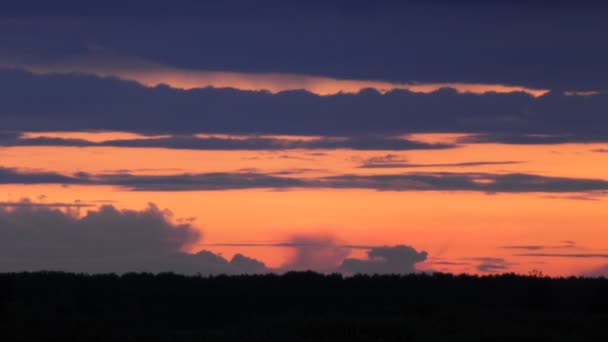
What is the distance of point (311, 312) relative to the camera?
59.5 metres

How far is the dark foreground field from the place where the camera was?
4100cm

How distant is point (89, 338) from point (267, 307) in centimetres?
2289

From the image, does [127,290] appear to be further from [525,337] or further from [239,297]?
[525,337]

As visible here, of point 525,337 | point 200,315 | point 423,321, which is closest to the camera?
point 525,337

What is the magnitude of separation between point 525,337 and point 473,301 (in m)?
21.3

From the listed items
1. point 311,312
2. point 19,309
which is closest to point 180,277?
point 311,312

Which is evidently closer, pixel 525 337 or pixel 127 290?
pixel 525 337

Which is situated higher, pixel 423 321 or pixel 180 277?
pixel 180 277

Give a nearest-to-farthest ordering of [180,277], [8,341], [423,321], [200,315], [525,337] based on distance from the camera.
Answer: [8,341], [525,337], [423,321], [200,315], [180,277]

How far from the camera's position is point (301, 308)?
61156 millimetres

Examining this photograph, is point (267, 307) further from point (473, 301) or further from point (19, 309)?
point (19, 309)

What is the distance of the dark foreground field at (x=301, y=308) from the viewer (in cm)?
4100

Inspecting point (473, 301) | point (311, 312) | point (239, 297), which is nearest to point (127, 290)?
point (239, 297)

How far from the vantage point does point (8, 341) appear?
3781cm
